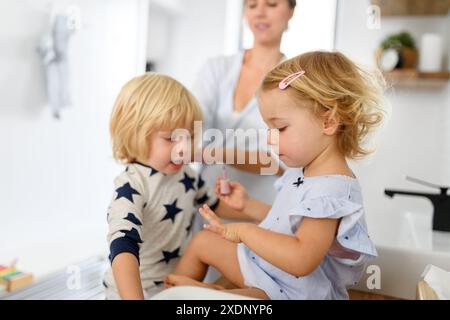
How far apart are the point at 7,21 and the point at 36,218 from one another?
1.75ft

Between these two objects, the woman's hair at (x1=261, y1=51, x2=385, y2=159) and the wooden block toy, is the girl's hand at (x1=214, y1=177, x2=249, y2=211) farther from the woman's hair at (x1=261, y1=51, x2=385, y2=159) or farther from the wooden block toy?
the wooden block toy

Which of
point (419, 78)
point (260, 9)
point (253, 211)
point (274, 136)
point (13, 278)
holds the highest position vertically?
point (260, 9)

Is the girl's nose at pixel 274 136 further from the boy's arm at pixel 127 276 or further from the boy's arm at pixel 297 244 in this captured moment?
the boy's arm at pixel 127 276

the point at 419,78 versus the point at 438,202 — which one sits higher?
the point at 419,78

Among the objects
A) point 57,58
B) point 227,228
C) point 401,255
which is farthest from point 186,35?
point 57,58

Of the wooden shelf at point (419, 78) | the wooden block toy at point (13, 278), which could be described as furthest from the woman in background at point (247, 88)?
the wooden block toy at point (13, 278)

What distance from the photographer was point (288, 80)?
23.4 inches

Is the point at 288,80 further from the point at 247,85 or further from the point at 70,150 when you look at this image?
the point at 70,150

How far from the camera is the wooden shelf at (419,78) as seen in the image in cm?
76

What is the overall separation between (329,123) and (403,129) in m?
0.22

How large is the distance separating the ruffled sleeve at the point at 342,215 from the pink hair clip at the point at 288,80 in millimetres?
154

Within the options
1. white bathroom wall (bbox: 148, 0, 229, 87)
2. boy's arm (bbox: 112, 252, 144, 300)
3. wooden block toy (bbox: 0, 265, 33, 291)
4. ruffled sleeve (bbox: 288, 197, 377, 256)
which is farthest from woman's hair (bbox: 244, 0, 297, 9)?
wooden block toy (bbox: 0, 265, 33, 291)

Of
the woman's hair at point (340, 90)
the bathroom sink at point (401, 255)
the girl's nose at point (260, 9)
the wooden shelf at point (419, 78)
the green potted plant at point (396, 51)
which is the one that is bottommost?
the bathroom sink at point (401, 255)

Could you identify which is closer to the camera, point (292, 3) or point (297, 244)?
point (297, 244)
